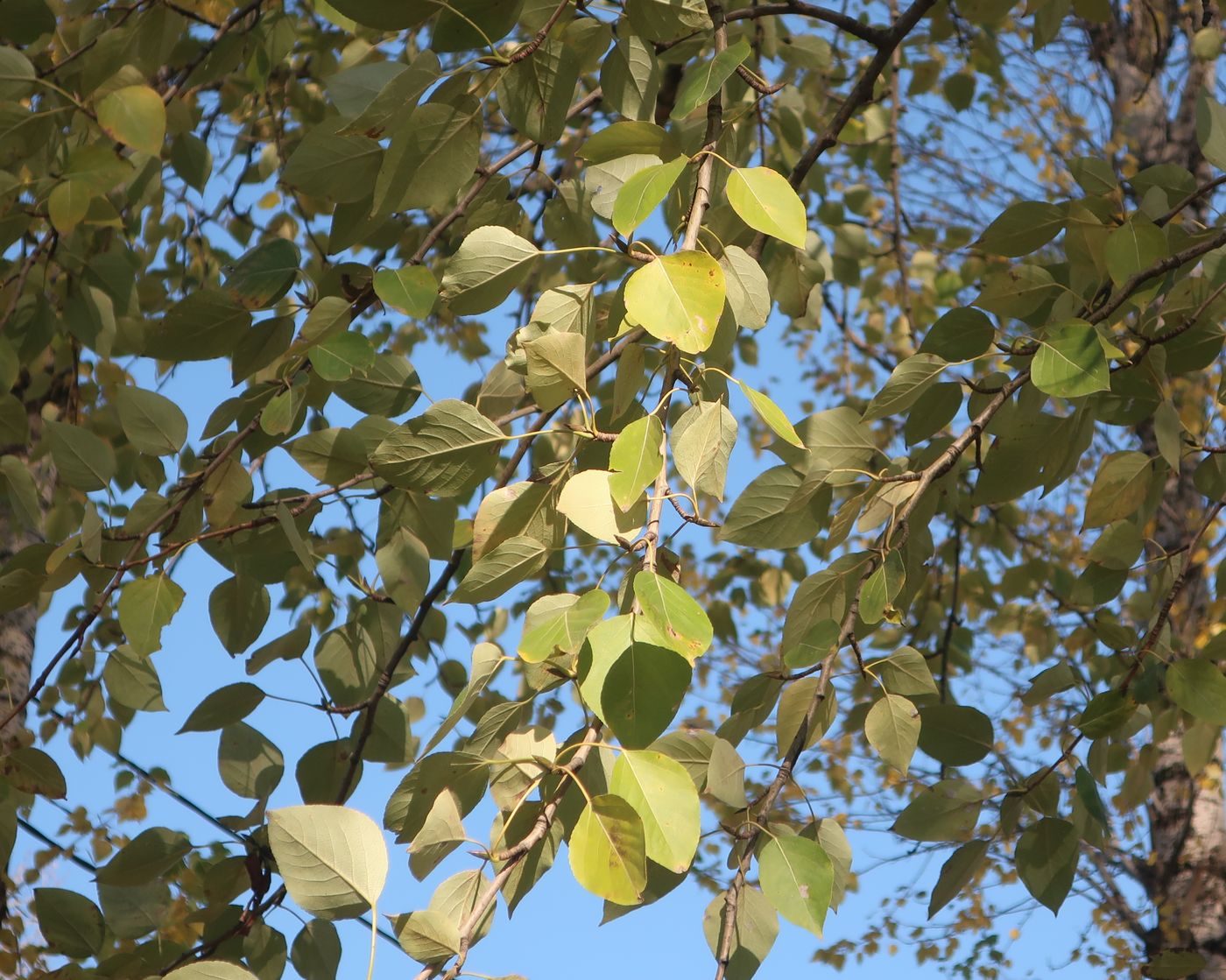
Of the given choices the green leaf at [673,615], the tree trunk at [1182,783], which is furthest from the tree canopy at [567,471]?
the tree trunk at [1182,783]

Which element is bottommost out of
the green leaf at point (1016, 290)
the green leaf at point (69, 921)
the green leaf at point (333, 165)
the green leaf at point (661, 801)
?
the green leaf at point (661, 801)

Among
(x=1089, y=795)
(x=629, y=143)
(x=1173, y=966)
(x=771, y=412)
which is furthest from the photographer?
(x=1173, y=966)

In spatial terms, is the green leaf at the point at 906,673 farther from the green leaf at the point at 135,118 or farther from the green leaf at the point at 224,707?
the green leaf at the point at 135,118

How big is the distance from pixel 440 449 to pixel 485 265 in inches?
5.2

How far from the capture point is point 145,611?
2.62ft

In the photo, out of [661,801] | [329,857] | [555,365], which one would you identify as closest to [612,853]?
[661,801]

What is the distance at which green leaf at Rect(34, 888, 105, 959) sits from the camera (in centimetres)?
98

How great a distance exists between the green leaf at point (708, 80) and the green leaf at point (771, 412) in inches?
8.0

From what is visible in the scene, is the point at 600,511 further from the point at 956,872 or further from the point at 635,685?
the point at 956,872

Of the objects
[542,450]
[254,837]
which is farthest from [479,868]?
[542,450]

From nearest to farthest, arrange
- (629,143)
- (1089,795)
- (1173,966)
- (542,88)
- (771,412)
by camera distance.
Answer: (771,412), (629,143), (542,88), (1089,795), (1173,966)

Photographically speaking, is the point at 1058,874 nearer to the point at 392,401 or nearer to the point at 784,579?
the point at 392,401

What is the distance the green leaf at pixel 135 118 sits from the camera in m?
0.84

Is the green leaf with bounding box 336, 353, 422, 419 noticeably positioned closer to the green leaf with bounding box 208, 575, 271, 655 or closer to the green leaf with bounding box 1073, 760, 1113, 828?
the green leaf with bounding box 208, 575, 271, 655
